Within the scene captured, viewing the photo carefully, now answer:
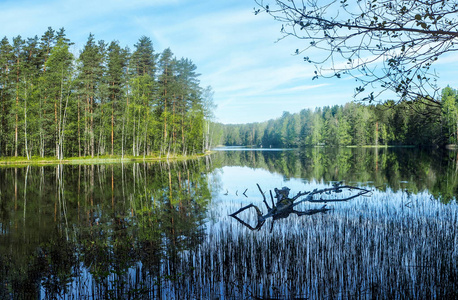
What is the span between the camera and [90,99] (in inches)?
2023

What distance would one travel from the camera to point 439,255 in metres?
7.08

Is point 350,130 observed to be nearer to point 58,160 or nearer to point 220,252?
point 58,160

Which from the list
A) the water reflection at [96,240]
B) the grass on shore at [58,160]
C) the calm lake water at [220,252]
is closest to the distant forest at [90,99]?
the grass on shore at [58,160]

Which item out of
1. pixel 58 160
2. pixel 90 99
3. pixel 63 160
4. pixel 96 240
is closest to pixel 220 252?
pixel 96 240

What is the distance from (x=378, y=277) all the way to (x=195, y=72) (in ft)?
195

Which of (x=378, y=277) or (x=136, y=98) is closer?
(x=378, y=277)

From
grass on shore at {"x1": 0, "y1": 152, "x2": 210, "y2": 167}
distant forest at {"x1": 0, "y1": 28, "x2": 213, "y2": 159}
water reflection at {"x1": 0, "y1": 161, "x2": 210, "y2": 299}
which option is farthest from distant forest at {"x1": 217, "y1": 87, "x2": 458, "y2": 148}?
water reflection at {"x1": 0, "y1": 161, "x2": 210, "y2": 299}

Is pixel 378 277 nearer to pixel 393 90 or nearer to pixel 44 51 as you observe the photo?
pixel 393 90

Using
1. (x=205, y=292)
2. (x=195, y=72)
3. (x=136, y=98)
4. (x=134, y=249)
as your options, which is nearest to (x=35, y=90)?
(x=136, y=98)

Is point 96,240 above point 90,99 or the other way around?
the other way around

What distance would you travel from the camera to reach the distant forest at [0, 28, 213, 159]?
4397 cm

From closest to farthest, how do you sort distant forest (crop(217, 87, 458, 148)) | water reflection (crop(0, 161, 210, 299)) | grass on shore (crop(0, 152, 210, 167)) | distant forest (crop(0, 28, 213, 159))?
1. water reflection (crop(0, 161, 210, 299))
2. grass on shore (crop(0, 152, 210, 167))
3. distant forest (crop(0, 28, 213, 159))
4. distant forest (crop(217, 87, 458, 148))

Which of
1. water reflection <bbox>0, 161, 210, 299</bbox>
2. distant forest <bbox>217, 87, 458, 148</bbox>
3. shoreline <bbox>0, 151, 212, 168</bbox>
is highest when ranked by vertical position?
distant forest <bbox>217, 87, 458, 148</bbox>

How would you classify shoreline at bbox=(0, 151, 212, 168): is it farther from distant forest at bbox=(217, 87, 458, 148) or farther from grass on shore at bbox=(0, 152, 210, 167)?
distant forest at bbox=(217, 87, 458, 148)
